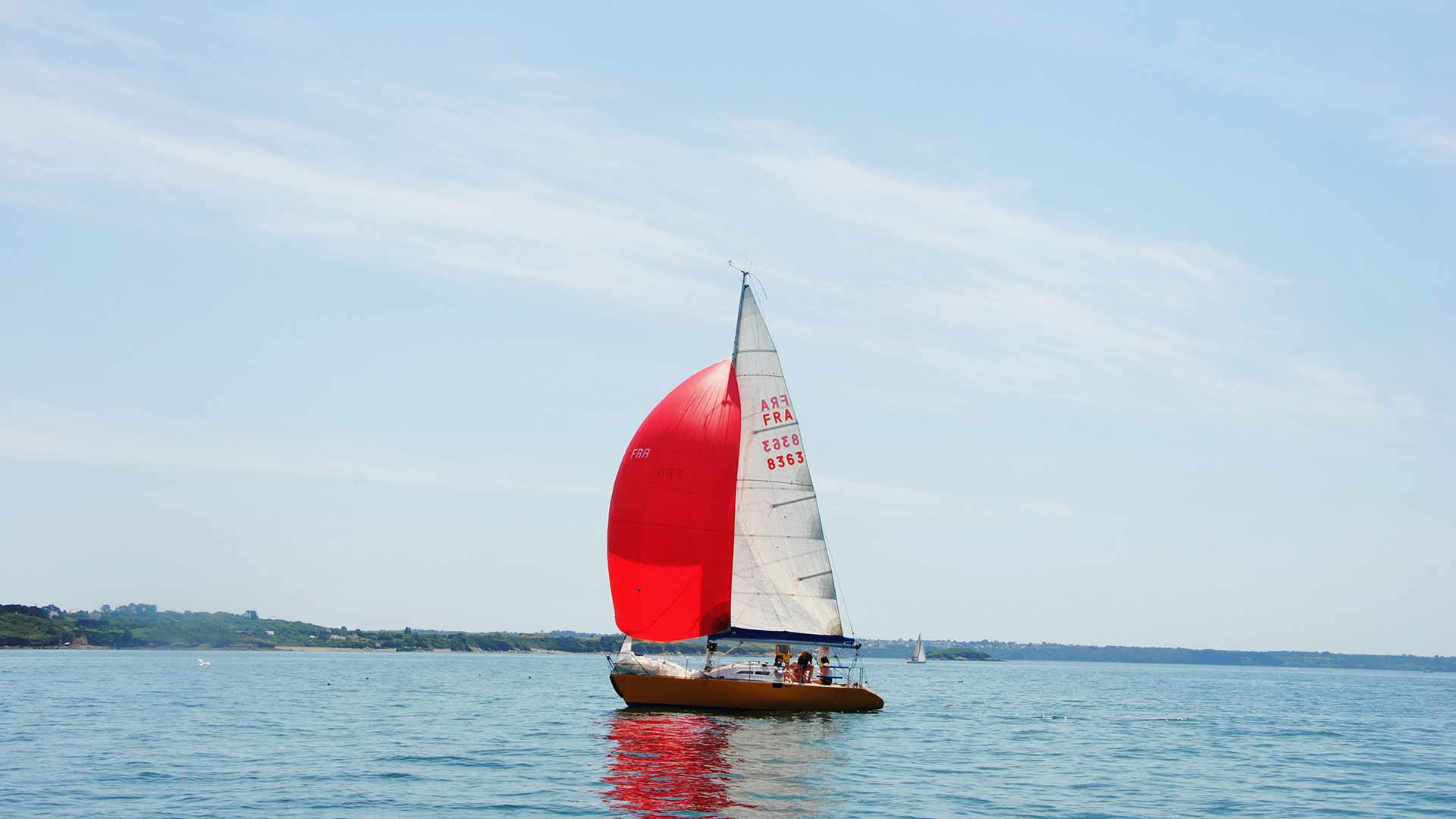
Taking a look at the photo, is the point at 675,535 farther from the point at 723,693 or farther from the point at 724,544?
the point at 723,693

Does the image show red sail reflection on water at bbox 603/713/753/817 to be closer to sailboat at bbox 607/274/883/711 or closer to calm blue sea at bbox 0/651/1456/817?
calm blue sea at bbox 0/651/1456/817

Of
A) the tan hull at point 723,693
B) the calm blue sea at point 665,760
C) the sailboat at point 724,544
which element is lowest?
the calm blue sea at point 665,760

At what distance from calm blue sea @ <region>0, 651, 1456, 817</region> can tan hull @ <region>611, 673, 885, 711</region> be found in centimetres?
69

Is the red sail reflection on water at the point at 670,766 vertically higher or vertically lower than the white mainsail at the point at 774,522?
Answer: lower

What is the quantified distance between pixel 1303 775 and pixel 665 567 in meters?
21.7

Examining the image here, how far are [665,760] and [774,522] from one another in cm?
1427

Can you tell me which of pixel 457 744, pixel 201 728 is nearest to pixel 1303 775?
pixel 457 744

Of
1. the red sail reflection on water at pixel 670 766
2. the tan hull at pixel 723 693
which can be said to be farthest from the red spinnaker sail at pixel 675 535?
the red sail reflection on water at pixel 670 766

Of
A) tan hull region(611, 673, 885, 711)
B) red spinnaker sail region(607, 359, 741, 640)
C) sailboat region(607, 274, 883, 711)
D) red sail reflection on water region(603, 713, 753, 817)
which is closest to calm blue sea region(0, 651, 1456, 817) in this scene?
red sail reflection on water region(603, 713, 753, 817)

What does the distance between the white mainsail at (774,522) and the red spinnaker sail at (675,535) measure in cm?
58

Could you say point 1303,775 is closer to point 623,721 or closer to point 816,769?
point 816,769

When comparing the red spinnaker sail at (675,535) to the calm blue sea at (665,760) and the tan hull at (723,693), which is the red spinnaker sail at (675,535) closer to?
the tan hull at (723,693)

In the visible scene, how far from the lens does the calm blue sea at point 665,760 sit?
2794 centimetres

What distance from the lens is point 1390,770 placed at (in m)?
40.3
